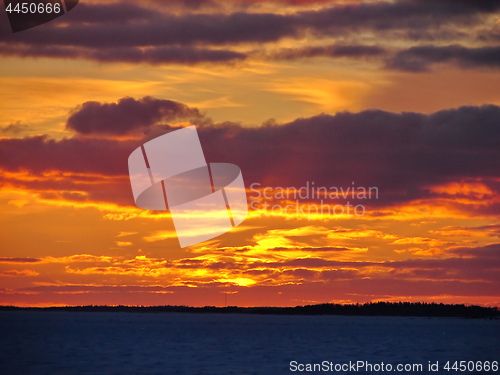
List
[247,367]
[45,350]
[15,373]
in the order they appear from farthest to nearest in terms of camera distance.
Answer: [45,350] < [247,367] < [15,373]

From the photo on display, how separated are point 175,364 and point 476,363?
3133cm

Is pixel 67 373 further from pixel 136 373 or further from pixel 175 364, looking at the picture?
pixel 175 364

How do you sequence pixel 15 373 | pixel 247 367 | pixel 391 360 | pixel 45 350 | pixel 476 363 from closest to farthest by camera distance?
pixel 15 373 < pixel 247 367 < pixel 476 363 < pixel 391 360 < pixel 45 350

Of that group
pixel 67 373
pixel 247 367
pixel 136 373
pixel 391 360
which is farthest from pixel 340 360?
pixel 67 373

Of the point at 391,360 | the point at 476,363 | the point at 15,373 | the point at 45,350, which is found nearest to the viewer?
the point at 15,373

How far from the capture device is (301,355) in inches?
2982

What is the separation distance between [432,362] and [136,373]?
32625 millimetres

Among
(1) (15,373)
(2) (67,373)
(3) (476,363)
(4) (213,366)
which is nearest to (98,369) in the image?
(2) (67,373)

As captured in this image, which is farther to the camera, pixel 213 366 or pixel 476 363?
pixel 476 363

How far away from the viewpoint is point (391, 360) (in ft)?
235

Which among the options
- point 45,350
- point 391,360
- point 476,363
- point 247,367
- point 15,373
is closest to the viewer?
point 15,373

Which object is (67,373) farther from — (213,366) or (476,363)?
(476,363)

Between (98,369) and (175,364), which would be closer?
(98,369)

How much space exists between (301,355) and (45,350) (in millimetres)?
32582
